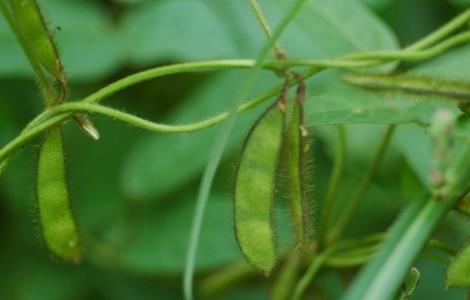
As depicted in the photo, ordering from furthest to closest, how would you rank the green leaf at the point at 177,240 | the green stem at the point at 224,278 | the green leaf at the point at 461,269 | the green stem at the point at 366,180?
the green stem at the point at 224,278, the green leaf at the point at 177,240, the green stem at the point at 366,180, the green leaf at the point at 461,269

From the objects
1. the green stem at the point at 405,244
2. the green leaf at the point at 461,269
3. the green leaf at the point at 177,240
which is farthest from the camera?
the green leaf at the point at 177,240

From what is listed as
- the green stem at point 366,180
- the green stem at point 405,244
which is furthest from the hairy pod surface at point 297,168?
the green stem at point 366,180

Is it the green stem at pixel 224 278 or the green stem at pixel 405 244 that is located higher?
the green stem at pixel 405 244

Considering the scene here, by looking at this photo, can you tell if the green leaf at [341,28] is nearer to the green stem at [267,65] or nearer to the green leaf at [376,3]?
the green leaf at [376,3]

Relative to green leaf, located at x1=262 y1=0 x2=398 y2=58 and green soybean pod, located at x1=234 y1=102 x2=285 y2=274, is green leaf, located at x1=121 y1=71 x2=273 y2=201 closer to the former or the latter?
green leaf, located at x1=262 y1=0 x2=398 y2=58

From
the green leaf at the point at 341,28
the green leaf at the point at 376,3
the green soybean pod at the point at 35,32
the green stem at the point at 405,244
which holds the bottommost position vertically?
the green stem at the point at 405,244

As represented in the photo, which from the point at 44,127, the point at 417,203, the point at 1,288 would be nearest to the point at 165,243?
the point at 1,288

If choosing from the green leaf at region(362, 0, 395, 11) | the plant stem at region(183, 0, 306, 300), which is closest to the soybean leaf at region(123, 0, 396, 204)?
the green leaf at region(362, 0, 395, 11)
